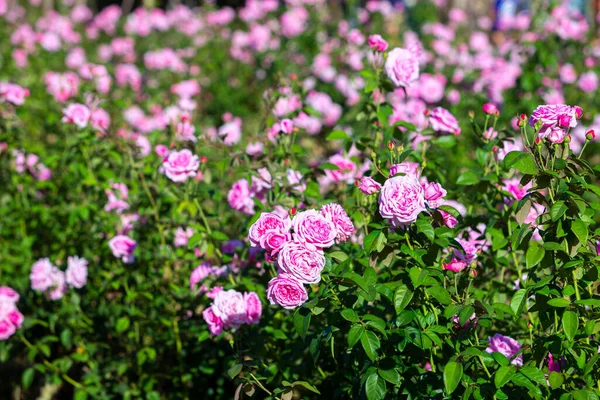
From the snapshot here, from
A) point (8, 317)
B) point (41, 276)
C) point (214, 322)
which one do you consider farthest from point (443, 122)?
point (8, 317)

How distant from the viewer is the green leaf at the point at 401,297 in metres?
1.75

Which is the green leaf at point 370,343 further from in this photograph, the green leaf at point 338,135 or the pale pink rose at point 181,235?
the pale pink rose at point 181,235

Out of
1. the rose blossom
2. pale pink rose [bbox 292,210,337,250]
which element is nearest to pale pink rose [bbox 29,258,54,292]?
pale pink rose [bbox 292,210,337,250]

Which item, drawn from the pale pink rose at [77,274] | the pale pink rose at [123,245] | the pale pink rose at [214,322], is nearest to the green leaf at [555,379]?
the pale pink rose at [214,322]

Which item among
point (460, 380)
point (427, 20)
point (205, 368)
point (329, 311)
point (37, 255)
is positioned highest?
point (460, 380)

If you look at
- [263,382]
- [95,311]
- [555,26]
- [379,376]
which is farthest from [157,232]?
[555,26]

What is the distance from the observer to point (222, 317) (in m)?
2.09

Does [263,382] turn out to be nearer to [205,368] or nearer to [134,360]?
[205,368]

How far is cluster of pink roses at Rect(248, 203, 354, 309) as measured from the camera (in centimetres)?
166

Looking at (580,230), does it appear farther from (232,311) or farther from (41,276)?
(41,276)

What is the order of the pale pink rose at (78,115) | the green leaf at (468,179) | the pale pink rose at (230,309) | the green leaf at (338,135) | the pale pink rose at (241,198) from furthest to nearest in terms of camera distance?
1. the pale pink rose at (78,115)
2. the green leaf at (338,135)
3. the pale pink rose at (241,198)
4. the green leaf at (468,179)
5. the pale pink rose at (230,309)

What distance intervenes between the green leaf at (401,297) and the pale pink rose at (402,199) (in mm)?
194

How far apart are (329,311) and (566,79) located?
11.8 ft

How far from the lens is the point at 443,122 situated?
2.49 metres
